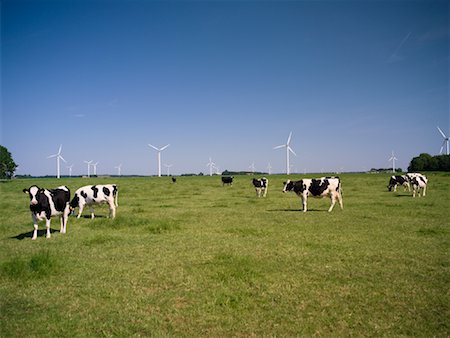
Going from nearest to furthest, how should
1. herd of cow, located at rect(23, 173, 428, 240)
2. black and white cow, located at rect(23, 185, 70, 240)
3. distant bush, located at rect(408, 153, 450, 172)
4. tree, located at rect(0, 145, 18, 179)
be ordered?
black and white cow, located at rect(23, 185, 70, 240)
herd of cow, located at rect(23, 173, 428, 240)
tree, located at rect(0, 145, 18, 179)
distant bush, located at rect(408, 153, 450, 172)

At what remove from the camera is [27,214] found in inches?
739

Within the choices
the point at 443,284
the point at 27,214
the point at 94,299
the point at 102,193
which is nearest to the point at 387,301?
the point at 443,284

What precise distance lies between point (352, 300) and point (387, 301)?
606mm

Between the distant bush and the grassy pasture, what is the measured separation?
10697 centimetres

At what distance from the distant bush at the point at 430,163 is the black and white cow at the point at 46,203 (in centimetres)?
11191

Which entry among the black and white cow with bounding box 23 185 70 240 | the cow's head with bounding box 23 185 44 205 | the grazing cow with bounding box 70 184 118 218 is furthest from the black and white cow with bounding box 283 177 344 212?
the cow's head with bounding box 23 185 44 205

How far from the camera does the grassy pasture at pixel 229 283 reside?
210 inches

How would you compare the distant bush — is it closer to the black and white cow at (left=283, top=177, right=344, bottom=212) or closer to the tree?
the black and white cow at (left=283, top=177, right=344, bottom=212)

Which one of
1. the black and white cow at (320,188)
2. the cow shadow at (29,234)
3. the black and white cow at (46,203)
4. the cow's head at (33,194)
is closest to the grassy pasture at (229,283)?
the cow shadow at (29,234)

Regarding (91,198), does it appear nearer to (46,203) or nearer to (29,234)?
(29,234)

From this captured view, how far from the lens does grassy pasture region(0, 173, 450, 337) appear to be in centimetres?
534

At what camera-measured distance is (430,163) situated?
106625 mm

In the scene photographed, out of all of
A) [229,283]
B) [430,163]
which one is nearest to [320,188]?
[229,283]

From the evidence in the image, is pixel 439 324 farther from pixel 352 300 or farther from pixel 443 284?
pixel 443 284
